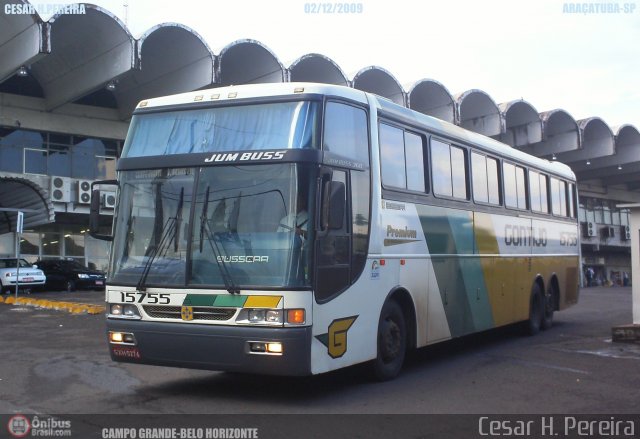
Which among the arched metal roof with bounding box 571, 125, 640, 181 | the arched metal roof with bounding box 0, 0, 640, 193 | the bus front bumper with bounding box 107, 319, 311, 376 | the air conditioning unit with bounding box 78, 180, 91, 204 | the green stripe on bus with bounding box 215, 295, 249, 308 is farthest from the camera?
the arched metal roof with bounding box 571, 125, 640, 181

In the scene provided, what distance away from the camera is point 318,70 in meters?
33.2

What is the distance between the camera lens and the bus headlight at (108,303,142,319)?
320 inches

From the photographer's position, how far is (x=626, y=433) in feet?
22.7

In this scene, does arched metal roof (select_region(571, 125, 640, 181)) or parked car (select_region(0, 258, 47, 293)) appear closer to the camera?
parked car (select_region(0, 258, 47, 293))

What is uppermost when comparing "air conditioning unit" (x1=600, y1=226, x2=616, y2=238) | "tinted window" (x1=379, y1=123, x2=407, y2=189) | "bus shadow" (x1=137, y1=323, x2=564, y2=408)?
"air conditioning unit" (x1=600, y1=226, x2=616, y2=238)

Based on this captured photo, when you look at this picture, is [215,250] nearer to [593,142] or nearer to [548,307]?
[548,307]

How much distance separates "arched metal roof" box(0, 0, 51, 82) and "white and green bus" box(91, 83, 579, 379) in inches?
736

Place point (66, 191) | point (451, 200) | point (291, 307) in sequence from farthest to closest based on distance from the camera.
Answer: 1. point (66, 191)
2. point (451, 200)
3. point (291, 307)

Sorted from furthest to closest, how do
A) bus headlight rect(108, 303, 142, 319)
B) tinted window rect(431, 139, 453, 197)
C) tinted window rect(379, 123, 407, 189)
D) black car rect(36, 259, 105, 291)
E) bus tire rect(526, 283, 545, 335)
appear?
black car rect(36, 259, 105, 291), bus tire rect(526, 283, 545, 335), tinted window rect(431, 139, 453, 197), tinted window rect(379, 123, 407, 189), bus headlight rect(108, 303, 142, 319)

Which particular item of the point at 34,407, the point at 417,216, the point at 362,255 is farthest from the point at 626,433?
the point at 34,407

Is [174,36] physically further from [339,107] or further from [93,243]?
[339,107]

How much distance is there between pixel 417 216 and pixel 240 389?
3324mm

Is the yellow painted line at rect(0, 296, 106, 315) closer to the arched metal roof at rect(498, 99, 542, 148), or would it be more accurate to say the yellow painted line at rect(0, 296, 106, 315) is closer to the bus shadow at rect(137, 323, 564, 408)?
the bus shadow at rect(137, 323, 564, 408)

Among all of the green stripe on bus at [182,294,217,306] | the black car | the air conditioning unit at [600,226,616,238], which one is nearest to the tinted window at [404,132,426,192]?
the green stripe on bus at [182,294,217,306]
